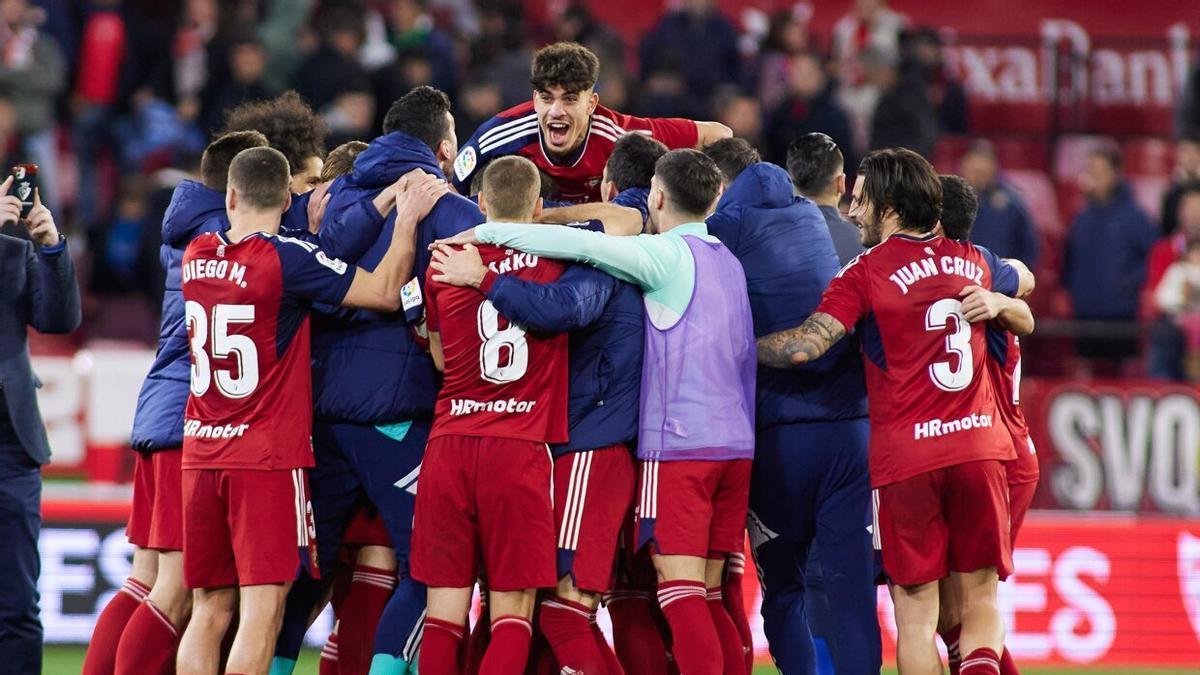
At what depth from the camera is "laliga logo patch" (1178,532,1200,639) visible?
1060 cm

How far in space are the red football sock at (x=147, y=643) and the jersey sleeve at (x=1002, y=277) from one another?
12.4 feet

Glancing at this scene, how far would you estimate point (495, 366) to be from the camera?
698 centimetres

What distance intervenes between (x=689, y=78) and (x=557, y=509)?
9.52m

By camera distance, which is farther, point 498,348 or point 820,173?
point 820,173

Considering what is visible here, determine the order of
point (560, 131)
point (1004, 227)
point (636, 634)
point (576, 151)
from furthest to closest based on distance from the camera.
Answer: point (1004, 227), point (576, 151), point (560, 131), point (636, 634)

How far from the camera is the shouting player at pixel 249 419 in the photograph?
22.7 feet

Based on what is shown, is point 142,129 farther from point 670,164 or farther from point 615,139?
point 670,164

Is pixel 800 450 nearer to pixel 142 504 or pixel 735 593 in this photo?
pixel 735 593

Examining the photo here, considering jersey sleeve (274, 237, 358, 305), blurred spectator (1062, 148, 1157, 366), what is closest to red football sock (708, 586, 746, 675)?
jersey sleeve (274, 237, 358, 305)

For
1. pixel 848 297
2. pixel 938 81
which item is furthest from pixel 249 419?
pixel 938 81

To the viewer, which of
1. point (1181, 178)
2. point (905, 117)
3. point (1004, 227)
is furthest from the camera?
point (1181, 178)

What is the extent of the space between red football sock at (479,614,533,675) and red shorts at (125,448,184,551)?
4.76ft

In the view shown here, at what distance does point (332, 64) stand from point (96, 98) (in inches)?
101

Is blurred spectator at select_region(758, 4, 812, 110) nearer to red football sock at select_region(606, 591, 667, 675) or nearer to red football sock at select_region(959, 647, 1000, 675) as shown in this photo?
red football sock at select_region(606, 591, 667, 675)
